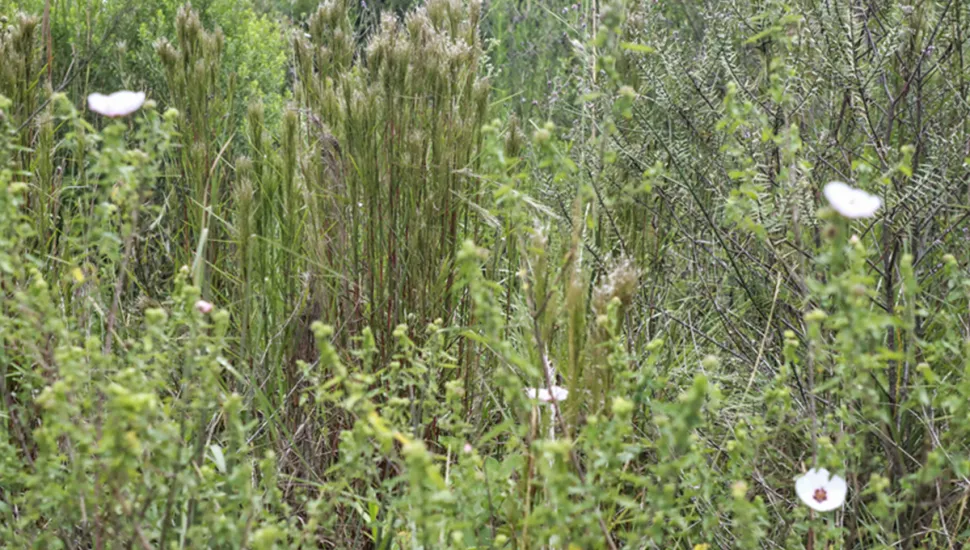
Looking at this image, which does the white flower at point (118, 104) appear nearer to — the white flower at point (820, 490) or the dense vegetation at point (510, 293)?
the dense vegetation at point (510, 293)

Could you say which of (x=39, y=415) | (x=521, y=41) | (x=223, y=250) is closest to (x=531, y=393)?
(x=39, y=415)

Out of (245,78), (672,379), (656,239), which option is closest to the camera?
(672,379)

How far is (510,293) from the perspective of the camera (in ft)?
8.75

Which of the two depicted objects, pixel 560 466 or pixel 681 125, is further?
pixel 681 125

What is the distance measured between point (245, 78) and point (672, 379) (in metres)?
2.19

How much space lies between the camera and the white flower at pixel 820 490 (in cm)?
159

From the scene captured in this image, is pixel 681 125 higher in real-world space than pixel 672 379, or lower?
higher

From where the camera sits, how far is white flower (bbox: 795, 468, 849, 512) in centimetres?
159

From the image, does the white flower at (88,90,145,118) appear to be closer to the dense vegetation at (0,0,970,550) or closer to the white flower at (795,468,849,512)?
the dense vegetation at (0,0,970,550)

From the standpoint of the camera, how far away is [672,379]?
2.62 meters

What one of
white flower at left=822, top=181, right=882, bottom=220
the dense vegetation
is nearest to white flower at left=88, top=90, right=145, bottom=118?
the dense vegetation

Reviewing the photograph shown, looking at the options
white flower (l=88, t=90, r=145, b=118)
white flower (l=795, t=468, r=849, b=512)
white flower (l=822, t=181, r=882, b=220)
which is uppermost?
white flower (l=822, t=181, r=882, b=220)

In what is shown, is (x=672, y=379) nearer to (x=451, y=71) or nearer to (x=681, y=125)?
(x=681, y=125)

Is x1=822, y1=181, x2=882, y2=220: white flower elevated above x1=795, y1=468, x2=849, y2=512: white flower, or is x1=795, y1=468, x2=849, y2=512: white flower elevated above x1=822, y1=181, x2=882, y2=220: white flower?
x1=822, y1=181, x2=882, y2=220: white flower
